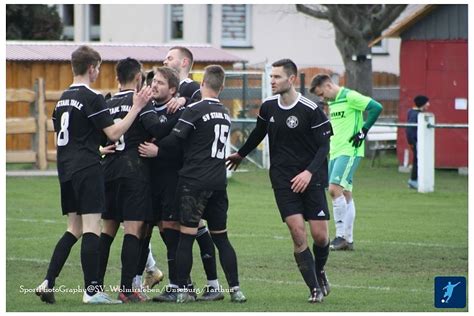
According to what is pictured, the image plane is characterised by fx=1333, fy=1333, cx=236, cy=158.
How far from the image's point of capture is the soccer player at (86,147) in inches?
433

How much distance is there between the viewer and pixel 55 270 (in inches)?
444

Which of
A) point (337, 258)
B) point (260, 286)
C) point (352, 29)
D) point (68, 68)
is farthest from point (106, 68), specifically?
point (260, 286)

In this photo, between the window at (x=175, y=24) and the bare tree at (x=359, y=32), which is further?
the window at (x=175, y=24)

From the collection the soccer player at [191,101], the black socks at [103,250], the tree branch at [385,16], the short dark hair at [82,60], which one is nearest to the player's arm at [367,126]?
the soccer player at [191,101]

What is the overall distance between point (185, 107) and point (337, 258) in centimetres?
402

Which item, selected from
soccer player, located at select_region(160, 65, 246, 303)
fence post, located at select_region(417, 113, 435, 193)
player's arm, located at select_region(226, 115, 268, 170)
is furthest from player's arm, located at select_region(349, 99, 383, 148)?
fence post, located at select_region(417, 113, 435, 193)

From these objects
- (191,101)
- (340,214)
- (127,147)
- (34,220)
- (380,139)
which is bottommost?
(34,220)

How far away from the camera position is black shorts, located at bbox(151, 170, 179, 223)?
37.7ft

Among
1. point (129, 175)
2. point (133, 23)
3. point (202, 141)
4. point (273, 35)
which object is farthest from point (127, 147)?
point (133, 23)

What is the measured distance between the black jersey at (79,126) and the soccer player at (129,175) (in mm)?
308

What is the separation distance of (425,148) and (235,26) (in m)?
25.0

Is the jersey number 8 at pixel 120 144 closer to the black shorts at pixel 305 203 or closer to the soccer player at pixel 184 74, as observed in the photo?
the soccer player at pixel 184 74

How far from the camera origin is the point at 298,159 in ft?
Answer: 38.2

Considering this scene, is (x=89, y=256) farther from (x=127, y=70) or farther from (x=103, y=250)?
(x=127, y=70)
